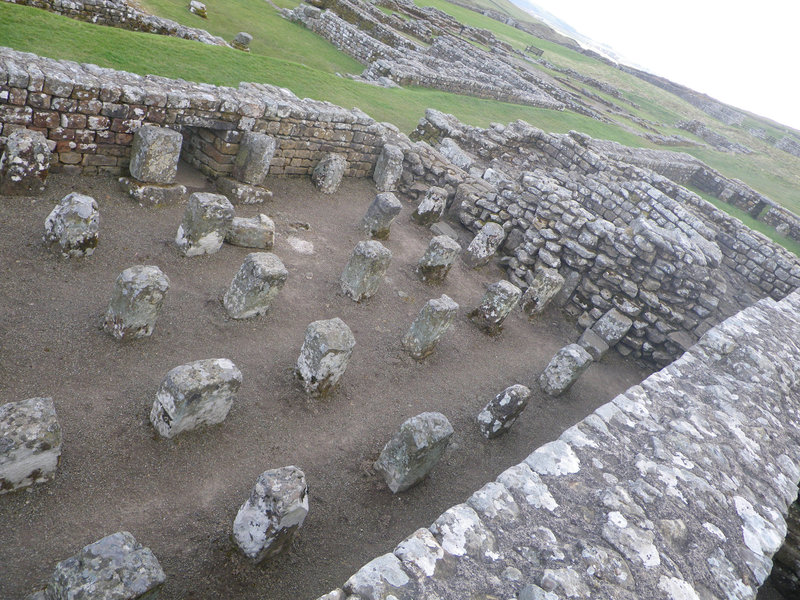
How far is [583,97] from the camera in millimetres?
34469

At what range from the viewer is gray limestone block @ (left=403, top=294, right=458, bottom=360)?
793cm

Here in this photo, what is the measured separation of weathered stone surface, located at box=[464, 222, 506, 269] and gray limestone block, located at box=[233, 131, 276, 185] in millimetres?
4753

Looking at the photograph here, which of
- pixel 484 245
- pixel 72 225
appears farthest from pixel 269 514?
pixel 484 245

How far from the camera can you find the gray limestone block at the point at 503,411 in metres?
7.14

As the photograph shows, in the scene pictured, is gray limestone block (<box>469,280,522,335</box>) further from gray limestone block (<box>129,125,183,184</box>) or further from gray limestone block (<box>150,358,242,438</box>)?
gray limestone block (<box>129,125,183,184</box>)

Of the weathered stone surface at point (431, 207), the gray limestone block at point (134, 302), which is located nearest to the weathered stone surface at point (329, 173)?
the weathered stone surface at point (431, 207)

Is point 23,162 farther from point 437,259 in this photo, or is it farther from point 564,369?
point 564,369

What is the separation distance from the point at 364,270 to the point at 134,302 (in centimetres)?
363

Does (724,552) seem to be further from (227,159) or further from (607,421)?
(227,159)

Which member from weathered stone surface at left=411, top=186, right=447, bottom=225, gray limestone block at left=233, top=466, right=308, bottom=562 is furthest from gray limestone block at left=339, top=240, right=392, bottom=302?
gray limestone block at left=233, top=466, right=308, bottom=562

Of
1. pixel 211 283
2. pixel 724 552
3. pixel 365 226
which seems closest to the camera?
pixel 724 552

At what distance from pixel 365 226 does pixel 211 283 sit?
4.00 meters

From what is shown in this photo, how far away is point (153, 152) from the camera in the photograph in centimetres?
834

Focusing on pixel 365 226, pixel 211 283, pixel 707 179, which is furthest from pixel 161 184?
pixel 707 179
